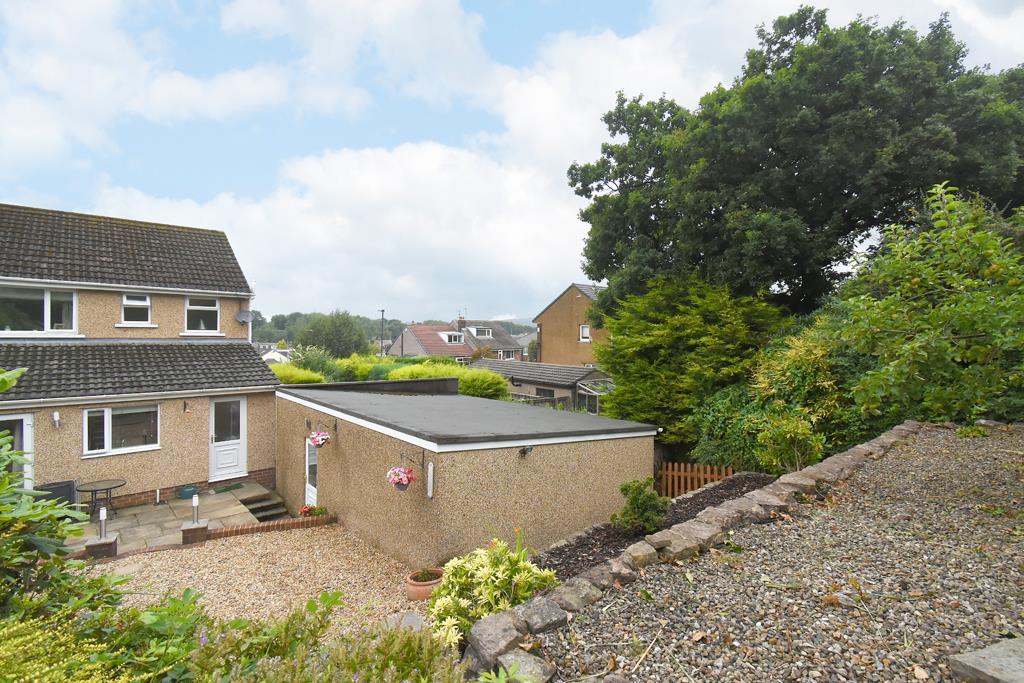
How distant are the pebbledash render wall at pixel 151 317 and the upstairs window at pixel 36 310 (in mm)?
297

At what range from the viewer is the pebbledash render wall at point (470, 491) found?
655 centimetres

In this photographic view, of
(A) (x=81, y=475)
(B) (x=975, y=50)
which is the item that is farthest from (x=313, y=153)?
(B) (x=975, y=50)

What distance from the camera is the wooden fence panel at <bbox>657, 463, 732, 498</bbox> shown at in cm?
984

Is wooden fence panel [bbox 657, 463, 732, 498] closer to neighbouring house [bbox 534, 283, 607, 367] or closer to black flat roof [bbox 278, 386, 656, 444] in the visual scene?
black flat roof [bbox 278, 386, 656, 444]

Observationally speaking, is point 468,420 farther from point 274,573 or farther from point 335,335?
point 335,335

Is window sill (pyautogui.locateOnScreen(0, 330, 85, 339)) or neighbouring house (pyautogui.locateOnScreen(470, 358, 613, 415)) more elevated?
window sill (pyautogui.locateOnScreen(0, 330, 85, 339))

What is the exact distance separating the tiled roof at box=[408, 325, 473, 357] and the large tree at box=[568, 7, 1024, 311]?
3913 cm

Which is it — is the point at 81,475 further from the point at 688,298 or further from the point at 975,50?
the point at 975,50

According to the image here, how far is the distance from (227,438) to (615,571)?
12471 mm

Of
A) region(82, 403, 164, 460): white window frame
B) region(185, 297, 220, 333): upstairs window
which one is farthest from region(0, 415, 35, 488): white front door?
region(185, 297, 220, 333): upstairs window

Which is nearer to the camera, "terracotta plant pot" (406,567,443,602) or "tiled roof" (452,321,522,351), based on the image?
"terracotta plant pot" (406,567,443,602)

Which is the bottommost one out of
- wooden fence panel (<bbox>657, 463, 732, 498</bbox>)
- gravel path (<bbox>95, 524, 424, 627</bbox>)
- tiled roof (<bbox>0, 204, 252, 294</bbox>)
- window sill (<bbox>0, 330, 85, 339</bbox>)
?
gravel path (<bbox>95, 524, 424, 627</bbox>)

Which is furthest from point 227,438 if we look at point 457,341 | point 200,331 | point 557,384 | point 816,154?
point 457,341

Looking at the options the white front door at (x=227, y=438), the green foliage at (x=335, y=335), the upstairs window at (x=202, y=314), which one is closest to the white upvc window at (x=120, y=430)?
the white front door at (x=227, y=438)
